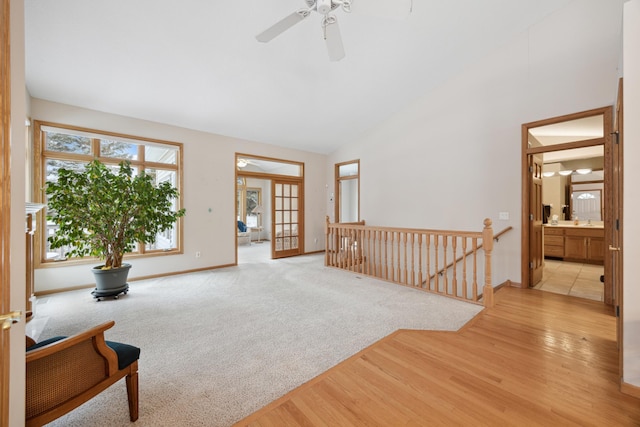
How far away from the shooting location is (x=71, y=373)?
4.12ft

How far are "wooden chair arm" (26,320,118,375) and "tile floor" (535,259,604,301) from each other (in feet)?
15.7

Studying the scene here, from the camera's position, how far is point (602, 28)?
3.18 meters

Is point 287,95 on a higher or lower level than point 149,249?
higher

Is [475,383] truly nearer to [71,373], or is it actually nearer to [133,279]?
Answer: [71,373]

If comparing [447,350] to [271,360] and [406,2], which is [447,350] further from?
[406,2]

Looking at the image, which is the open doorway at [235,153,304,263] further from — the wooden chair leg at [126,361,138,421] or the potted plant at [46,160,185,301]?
the wooden chair leg at [126,361,138,421]

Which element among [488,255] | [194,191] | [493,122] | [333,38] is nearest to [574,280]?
[488,255]

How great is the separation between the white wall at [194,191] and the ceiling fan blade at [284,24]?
3.10 m

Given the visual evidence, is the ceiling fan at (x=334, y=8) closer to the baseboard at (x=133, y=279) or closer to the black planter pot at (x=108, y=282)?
the black planter pot at (x=108, y=282)

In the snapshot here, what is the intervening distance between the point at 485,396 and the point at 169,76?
4573mm

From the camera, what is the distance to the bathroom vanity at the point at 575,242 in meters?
5.19

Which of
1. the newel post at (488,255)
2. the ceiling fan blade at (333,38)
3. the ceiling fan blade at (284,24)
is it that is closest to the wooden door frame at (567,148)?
the newel post at (488,255)

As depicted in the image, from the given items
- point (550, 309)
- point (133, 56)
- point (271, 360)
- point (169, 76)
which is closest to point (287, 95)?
point (169, 76)

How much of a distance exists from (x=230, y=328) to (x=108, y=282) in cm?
207
